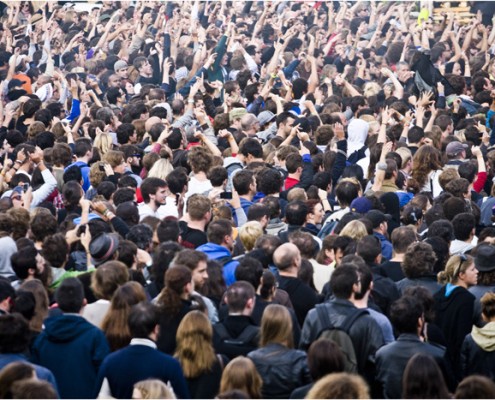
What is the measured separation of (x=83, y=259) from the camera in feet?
29.9

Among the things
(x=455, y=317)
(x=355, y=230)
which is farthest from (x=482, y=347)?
(x=355, y=230)

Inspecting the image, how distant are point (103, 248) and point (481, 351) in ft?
9.63

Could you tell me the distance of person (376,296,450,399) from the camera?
6574 millimetres

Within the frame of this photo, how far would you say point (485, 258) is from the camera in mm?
7941

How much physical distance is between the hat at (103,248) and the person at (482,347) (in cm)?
274

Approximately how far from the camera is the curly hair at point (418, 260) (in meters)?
7.89

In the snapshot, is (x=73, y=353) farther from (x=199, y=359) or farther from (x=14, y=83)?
(x=14, y=83)

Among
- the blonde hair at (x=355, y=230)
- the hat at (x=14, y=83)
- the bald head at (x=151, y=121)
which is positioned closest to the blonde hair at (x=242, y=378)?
the blonde hair at (x=355, y=230)

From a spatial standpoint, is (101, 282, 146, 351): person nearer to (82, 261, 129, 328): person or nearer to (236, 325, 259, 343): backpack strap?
(82, 261, 129, 328): person

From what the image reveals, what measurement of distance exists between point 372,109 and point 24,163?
5.81 m

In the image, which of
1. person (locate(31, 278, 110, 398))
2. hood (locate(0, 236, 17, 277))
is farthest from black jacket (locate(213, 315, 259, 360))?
hood (locate(0, 236, 17, 277))

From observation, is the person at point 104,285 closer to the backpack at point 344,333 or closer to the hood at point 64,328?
the hood at point 64,328

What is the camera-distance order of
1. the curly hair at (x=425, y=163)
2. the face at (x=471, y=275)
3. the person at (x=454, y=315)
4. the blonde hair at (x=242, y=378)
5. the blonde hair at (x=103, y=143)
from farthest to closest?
the blonde hair at (x=103, y=143) < the curly hair at (x=425, y=163) < the face at (x=471, y=275) < the person at (x=454, y=315) < the blonde hair at (x=242, y=378)

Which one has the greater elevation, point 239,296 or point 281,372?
point 239,296
